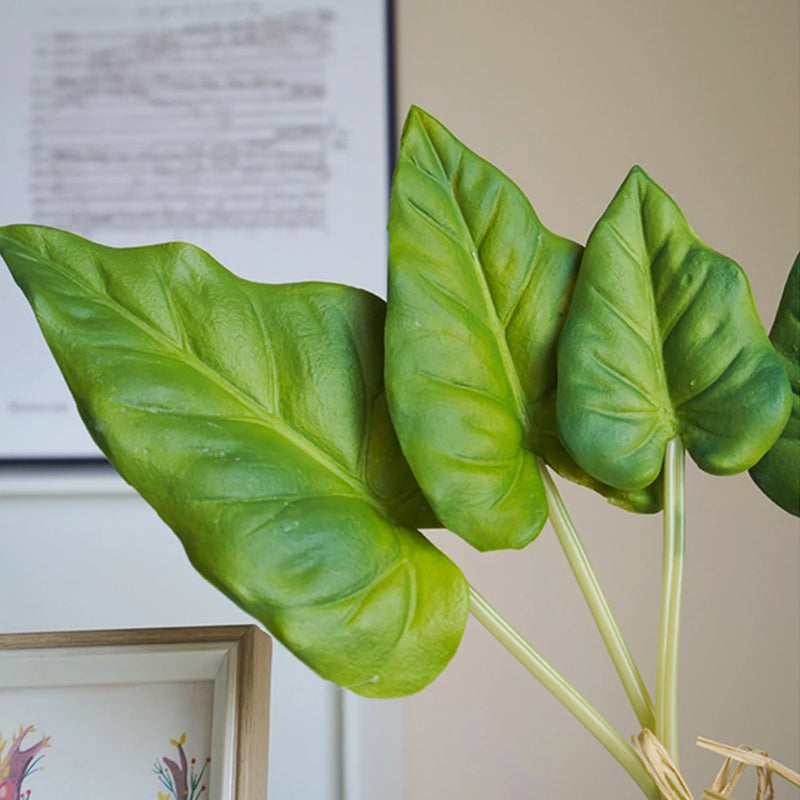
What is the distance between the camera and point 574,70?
952mm

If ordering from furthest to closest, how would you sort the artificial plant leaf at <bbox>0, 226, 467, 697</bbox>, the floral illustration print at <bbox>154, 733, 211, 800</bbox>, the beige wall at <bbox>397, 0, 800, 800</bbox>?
the beige wall at <bbox>397, 0, 800, 800</bbox>, the floral illustration print at <bbox>154, 733, 211, 800</bbox>, the artificial plant leaf at <bbox>0, 226, 467, 697</bbox>

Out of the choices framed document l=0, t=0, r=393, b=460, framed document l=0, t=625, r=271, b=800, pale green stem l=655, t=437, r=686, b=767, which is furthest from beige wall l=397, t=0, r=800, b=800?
pale green stem l=655, t=437, r=686, b=767

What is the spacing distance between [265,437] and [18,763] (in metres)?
0.32

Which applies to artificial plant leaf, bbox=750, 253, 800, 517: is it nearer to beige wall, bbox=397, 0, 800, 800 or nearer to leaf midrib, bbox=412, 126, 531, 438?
leaf midrib, bbox=412, 126, 531, 438

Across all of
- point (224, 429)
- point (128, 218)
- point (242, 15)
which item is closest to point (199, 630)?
point (224, 429)

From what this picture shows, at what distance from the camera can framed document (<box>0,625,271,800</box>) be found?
534 millimetres

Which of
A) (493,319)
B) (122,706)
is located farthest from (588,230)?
(122,706)

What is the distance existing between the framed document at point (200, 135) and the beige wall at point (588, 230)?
0.28 feet

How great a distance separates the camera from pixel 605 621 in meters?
0.43

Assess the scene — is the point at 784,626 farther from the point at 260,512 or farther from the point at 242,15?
the point at 242,15

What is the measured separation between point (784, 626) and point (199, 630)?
0.59 metres

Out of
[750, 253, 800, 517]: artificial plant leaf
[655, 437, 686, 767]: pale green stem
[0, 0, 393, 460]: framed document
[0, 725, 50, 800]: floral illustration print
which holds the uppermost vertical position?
[0, 0, 393, 460]: framed document

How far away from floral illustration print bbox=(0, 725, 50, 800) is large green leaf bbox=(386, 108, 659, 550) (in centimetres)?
35

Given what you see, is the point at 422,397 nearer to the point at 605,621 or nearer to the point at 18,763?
the point at 605,621
